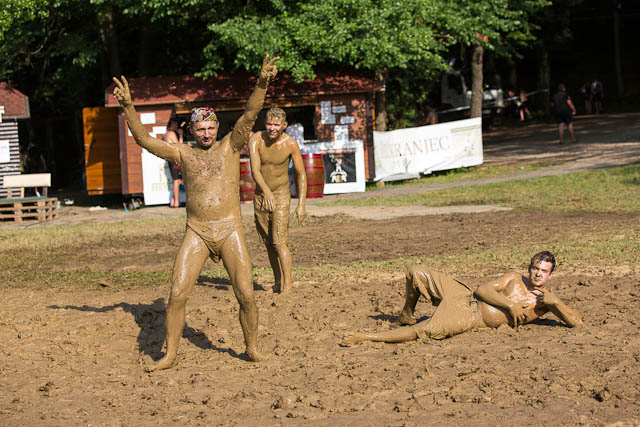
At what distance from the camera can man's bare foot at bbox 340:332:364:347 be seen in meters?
6.65

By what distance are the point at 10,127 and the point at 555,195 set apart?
46.9ft

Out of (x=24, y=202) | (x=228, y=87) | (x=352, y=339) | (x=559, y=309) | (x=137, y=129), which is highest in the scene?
(x=228, y=87)

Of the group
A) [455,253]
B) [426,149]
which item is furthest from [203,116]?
[426,149]

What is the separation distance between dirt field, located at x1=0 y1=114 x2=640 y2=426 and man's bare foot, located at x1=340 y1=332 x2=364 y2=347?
0.18 feet

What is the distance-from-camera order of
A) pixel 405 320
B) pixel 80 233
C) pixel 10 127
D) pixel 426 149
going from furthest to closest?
1. pixel 426 149
2. pixel 10 127
3. pixel 80 233
4. pixel 405 320

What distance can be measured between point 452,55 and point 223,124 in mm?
19500

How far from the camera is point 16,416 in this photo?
553 cm

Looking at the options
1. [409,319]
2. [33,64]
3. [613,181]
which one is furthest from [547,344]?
[33,64]

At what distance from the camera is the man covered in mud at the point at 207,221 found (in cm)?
629

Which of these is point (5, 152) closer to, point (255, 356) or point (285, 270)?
point (285, 270)

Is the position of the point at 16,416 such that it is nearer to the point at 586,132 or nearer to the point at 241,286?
the point at 241,286

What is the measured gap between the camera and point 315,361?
6371mm

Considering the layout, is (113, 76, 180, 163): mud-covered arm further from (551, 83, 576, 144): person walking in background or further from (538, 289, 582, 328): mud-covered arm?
(551, 83, 576, 144): person walking in background

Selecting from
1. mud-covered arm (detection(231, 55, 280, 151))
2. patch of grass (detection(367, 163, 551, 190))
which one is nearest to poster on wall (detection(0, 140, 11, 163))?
patch of grass (detection(367, 163, 551, 190))
